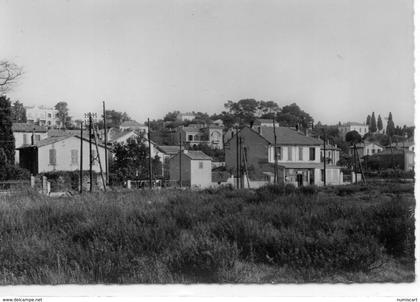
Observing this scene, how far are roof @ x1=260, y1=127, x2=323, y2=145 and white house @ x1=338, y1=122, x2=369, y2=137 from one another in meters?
71.9

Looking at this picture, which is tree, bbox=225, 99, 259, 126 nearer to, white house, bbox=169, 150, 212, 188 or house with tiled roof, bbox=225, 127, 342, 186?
house with tiled roof, bbox=225, 127, 342, 186

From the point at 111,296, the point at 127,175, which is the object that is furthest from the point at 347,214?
the point at 127,175

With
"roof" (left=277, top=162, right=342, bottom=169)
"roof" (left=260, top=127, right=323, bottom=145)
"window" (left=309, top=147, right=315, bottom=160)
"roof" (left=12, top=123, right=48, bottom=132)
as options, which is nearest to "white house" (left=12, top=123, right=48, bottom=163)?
"roof" (left=12, top=123, right=48, bottom=132)

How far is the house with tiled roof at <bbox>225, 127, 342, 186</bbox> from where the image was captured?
54000 millimetres

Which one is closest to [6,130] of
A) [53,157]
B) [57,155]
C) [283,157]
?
[53,157]

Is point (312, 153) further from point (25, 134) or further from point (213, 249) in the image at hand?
point (213, 249)

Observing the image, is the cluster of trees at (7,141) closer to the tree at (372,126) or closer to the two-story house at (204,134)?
the two-story house at (204,134)

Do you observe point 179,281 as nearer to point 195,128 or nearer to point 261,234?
point 261,234

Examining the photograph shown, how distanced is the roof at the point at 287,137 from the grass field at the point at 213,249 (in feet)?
147

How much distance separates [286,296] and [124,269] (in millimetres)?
2678

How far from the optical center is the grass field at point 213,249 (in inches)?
284

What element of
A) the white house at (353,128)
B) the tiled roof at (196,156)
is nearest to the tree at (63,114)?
the tiled roof at (196,156)

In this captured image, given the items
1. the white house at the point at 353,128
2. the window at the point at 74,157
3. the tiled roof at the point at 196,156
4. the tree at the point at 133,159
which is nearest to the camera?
the tree at the point at 133,159

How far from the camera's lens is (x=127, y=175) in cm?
4603
